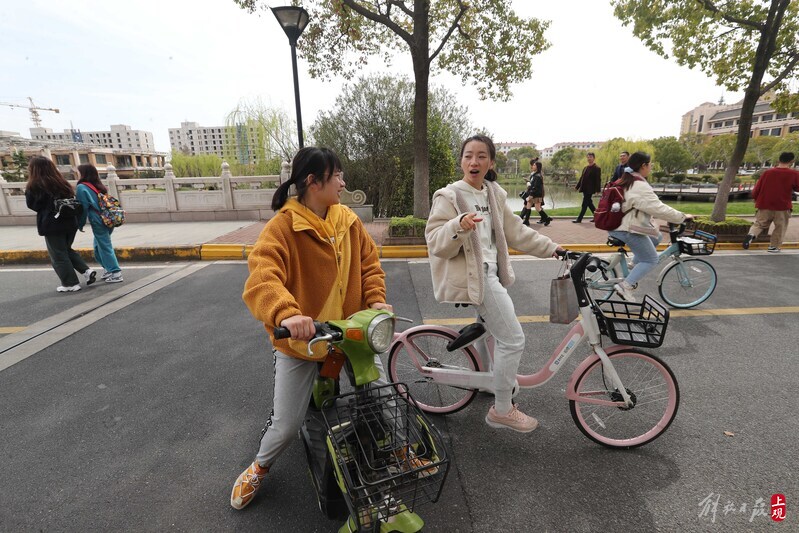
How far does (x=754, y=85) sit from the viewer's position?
8.38m

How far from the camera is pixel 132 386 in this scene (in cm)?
325

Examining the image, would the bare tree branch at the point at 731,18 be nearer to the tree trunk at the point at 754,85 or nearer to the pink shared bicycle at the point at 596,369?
the tree trunk at the point at 754,85

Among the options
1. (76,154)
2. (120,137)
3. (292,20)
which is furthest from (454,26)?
(120,137)

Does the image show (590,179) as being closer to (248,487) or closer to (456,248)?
(456,248)

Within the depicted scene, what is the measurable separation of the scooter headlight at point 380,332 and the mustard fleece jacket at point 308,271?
0.33 metres

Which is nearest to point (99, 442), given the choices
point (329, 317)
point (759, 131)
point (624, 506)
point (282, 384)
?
point (282, 384)

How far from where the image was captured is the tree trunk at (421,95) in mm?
8258

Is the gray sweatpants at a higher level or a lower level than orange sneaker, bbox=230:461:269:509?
higher

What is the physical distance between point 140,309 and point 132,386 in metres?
2.06

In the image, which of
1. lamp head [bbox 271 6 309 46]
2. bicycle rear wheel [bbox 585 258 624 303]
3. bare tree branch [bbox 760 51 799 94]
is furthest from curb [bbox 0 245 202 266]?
bare tree branch [bbox 760 51 799 94]

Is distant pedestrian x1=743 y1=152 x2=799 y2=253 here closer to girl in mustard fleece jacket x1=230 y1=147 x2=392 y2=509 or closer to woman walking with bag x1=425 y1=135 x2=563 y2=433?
woman walking with bag x1=425 y1=135 x2=563 y2=433

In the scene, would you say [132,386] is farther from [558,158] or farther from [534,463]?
[558,158]

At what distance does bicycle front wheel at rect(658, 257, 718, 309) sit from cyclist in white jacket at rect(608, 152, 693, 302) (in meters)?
0.58

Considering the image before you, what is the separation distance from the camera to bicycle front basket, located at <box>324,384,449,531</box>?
134 centimetres
